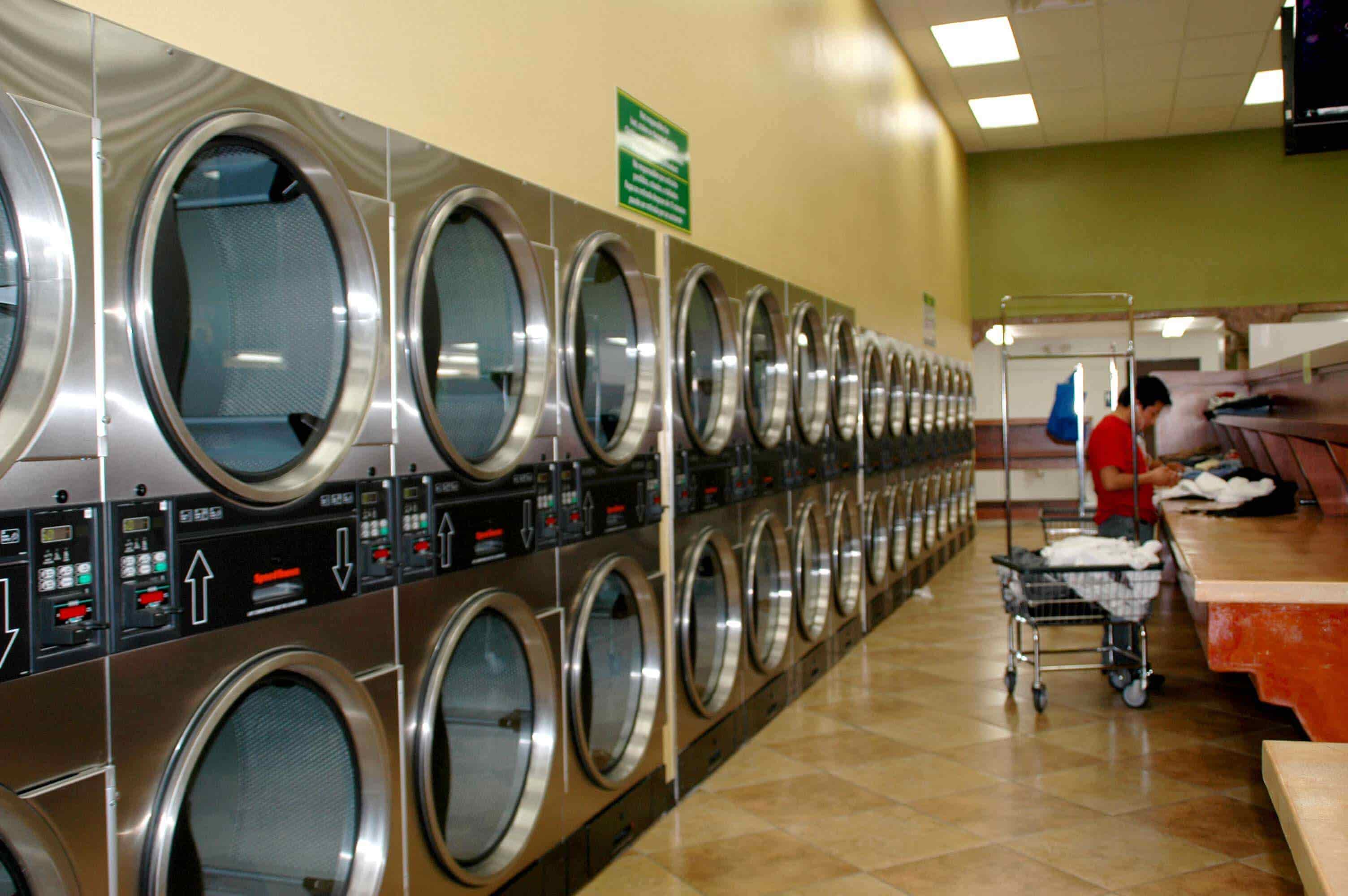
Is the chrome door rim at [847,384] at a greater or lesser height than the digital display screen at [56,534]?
greater

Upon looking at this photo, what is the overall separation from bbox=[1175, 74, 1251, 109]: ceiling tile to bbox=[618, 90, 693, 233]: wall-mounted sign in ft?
24.4

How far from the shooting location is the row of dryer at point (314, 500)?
1.42 meters

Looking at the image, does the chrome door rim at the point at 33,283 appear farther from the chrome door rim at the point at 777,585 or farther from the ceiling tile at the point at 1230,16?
the ceiling tile at the point at 1230,16

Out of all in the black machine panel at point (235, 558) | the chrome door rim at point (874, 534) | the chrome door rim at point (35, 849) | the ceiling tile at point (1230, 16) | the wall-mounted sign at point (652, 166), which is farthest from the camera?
the ceiling tile at point (1230, 16)

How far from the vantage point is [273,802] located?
6.18 ft

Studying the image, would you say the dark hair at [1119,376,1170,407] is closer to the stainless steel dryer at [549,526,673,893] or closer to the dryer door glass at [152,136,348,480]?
the stainless steel dryer at [549,526,673,893]

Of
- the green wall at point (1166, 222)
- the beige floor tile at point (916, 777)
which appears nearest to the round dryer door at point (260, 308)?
the beige floor tile at point (916, 777)

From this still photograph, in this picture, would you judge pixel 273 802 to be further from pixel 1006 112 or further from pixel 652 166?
pixel 1006 112

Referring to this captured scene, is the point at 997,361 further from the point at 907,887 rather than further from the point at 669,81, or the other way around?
the point at 907,887

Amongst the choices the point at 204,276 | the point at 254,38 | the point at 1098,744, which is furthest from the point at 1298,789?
the point at 1098,744

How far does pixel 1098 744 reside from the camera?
409 centimetres

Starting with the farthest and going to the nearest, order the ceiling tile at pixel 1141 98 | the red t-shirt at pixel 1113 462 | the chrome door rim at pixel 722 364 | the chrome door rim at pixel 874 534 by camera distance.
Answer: the ceiling tile at pixel 1141 98, the chrome door rim at pixel 874 534, the red t-shirt at pixel 1113 462, the chrome door rim at pixel 722 364

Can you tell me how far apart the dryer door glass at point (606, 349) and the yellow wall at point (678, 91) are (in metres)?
0.25

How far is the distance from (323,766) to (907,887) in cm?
166
